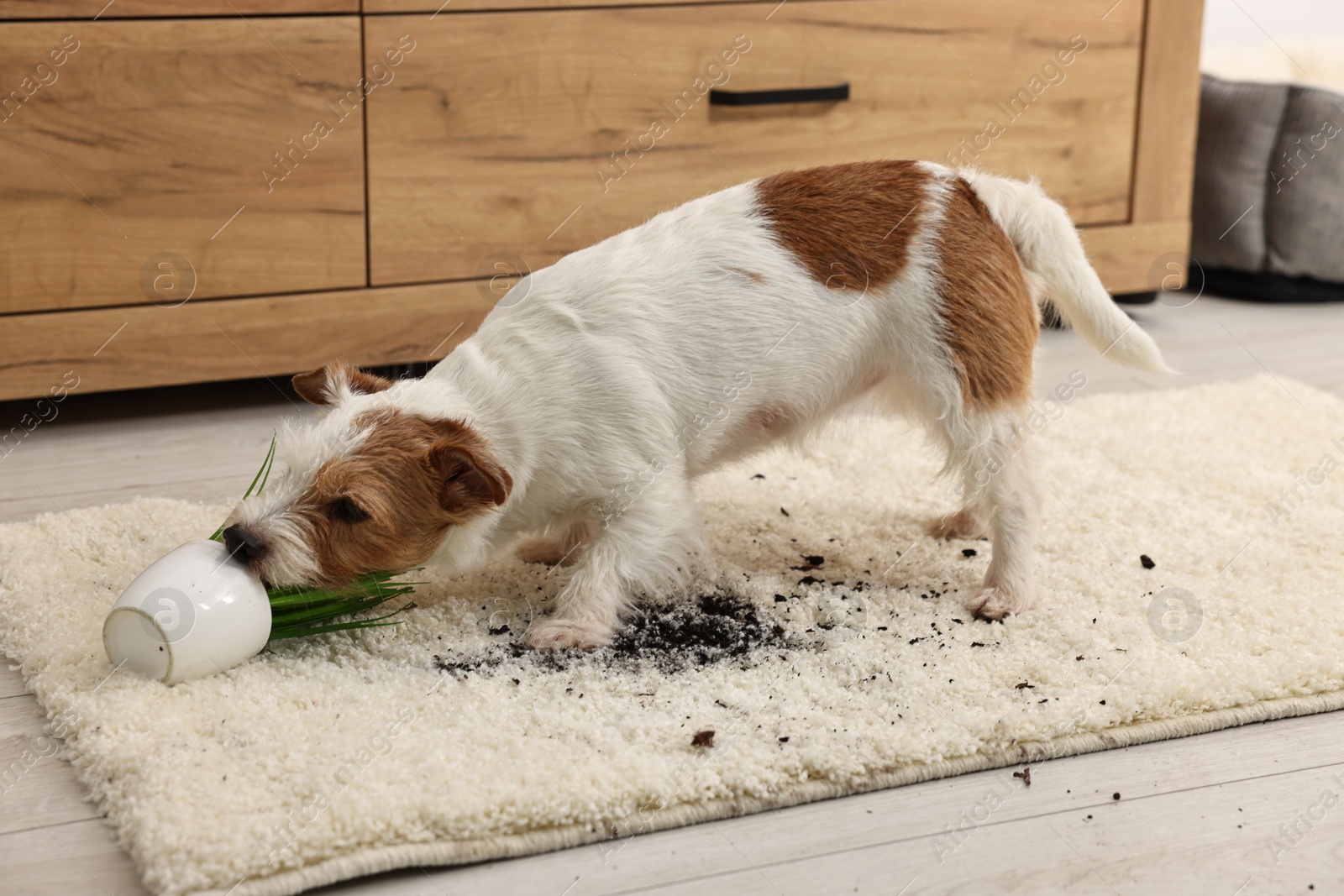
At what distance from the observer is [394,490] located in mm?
1608

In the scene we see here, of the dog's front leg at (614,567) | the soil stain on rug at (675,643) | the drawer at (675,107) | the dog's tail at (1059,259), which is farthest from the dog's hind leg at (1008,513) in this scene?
the drawer at (675,107)

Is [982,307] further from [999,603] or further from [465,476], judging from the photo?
[465,476]

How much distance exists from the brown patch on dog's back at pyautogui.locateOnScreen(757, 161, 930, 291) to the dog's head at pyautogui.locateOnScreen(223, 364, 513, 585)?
0.52 m

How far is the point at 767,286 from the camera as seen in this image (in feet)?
5.84

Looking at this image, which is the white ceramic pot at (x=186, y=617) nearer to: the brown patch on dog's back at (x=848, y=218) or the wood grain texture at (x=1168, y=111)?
the brown patch on dog's back at (x=848, y=218)

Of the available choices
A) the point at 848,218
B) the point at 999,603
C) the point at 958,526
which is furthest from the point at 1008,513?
the point at 848,218

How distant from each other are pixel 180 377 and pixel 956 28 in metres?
1.79

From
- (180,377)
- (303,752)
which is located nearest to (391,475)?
(303,752)

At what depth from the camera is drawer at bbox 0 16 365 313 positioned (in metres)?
2.31

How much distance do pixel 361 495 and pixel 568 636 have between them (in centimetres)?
33

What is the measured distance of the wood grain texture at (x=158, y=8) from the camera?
2.26 metres

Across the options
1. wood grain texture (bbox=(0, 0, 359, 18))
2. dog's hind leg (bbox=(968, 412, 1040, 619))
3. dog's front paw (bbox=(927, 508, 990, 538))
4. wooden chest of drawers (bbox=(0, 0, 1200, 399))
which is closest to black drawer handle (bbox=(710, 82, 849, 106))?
wooden chest of drawers (bbox=(0, 0, 1200, 399))

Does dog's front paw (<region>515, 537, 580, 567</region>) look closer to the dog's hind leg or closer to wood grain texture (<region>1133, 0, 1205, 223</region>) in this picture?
the dog's hind leg

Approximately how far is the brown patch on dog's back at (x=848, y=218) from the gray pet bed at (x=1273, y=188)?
6.95 feet
